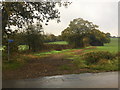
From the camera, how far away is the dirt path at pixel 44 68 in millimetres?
6703

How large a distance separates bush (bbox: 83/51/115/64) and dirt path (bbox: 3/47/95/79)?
0.51 m

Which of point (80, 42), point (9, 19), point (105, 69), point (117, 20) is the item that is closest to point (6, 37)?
point (9, 19)

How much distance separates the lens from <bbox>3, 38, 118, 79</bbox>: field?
7.24 m

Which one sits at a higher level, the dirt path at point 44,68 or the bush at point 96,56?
the bush at point 96,56

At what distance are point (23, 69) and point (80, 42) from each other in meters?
3.33

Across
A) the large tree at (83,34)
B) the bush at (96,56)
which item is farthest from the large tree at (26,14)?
the bush at (96,56)

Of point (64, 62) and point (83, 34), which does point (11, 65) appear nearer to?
point (64, 62)

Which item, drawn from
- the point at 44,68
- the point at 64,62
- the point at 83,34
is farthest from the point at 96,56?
the point at 44,68

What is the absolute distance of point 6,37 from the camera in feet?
26.1

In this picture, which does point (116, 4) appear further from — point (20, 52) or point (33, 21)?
point (20, 52)

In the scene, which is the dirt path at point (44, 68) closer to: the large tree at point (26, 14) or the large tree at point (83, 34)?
the large tree at point (83, 34)

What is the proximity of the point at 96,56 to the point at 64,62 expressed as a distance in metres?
1.81

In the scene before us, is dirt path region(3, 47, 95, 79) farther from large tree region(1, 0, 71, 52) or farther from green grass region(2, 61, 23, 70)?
large tree region(1, 0, 71, 52)

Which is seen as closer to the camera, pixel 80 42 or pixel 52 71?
pixel 52 71
